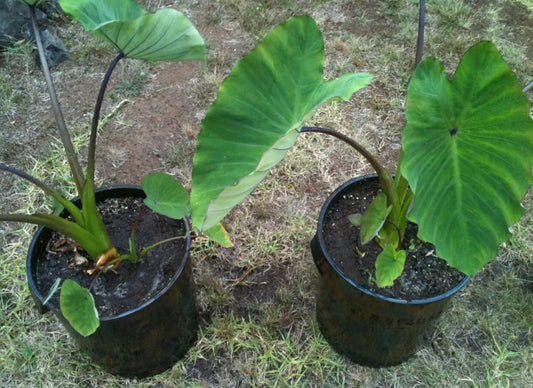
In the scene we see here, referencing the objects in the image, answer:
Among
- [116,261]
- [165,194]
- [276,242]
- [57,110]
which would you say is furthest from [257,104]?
[276,242]

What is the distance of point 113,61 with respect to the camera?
3.54 ft

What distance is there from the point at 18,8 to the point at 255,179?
7.52ft

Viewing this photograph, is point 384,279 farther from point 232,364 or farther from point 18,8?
point 18,8

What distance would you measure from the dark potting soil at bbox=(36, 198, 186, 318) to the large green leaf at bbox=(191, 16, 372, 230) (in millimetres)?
439

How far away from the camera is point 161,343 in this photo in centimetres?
143

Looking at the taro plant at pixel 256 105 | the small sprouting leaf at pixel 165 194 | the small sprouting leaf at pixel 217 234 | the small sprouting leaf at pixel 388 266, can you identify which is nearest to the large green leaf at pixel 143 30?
the taro plant at pixel 256 105

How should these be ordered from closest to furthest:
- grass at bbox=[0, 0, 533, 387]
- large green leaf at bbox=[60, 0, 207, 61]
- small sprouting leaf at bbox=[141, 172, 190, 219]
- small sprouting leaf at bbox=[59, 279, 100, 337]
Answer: large green leaf at bbox=[60, 0, 207, 61] < small sprouting leaf at bbox=[59, 279, 100, 337] < small sprouting leaf at bbox=[141, 172, 190, 219] < grass at bbox=[0, 0, 533, 387]

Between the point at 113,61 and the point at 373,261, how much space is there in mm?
822

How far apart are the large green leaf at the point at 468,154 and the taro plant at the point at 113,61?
46 cm

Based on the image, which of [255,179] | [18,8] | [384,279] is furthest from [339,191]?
[18,8]

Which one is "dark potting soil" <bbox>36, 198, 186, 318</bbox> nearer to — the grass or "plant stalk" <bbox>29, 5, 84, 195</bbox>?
"plant stalk" <bbox>29, 5, 84, 195</bbox>

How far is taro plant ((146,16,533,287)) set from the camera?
37.3 inches

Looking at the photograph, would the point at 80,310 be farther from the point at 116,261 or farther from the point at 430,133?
the point at 430,133

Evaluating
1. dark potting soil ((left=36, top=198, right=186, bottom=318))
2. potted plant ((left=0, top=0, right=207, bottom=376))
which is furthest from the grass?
dark potting soil ((left=36, top=198, right=186, bottom=318))
